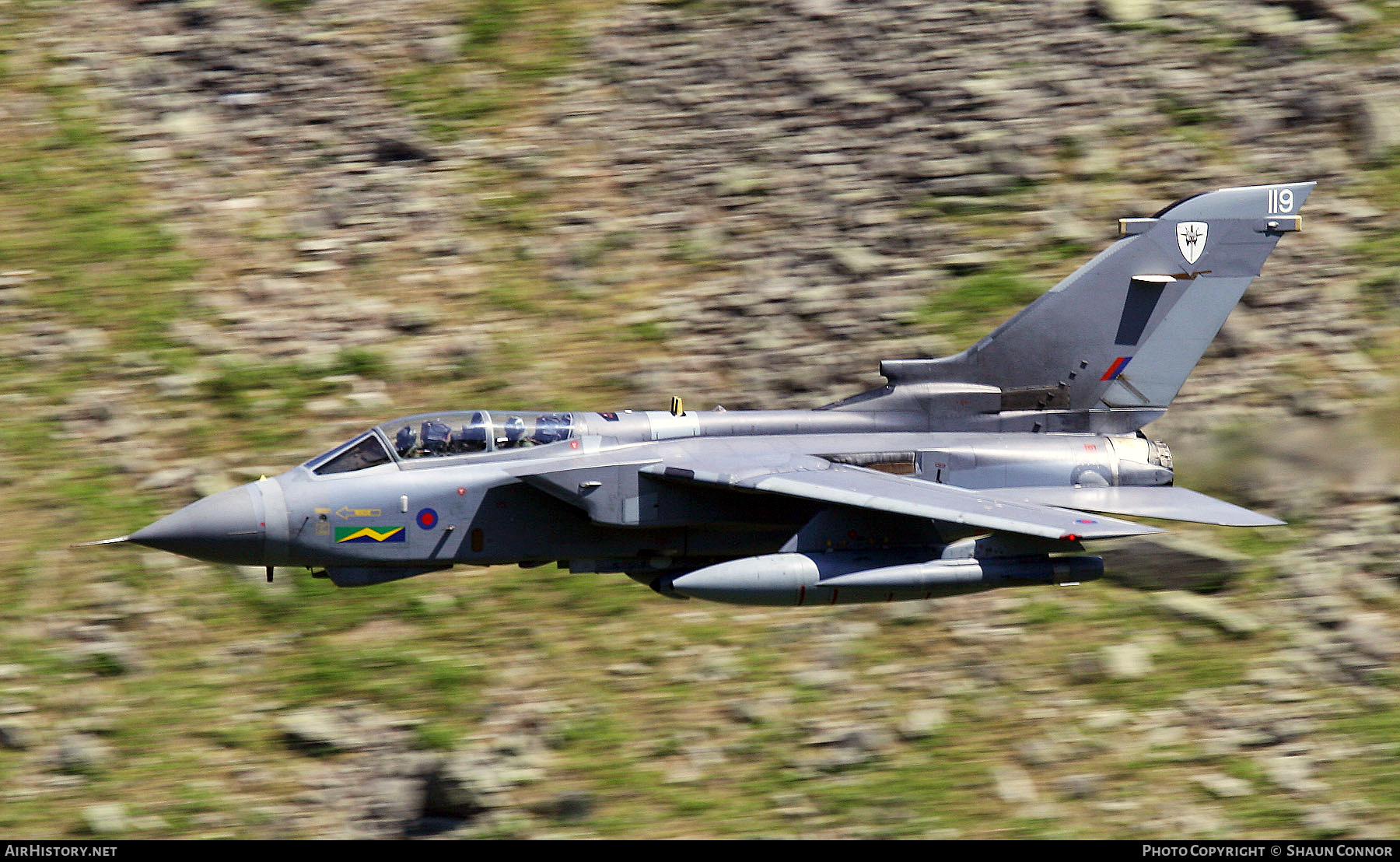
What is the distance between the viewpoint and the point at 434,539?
1463 centimetres

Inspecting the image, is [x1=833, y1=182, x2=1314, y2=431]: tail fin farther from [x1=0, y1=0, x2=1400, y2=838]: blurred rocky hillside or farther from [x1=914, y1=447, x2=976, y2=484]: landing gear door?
[x1=0, y1=0, x2=1400, y2=838]: blurred rocky hillside

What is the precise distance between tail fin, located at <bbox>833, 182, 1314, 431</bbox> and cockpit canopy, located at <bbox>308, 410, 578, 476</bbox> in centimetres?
514

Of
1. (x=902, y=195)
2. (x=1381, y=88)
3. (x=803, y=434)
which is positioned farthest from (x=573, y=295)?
(x=1381, y=88)

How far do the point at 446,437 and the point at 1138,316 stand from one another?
8.52 m

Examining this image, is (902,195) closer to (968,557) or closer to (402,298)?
(402,298)

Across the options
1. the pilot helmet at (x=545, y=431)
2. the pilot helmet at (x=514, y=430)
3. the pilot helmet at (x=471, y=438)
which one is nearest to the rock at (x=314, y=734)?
the pilot helmet at (x=471, y=438)

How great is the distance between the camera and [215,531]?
14.1m

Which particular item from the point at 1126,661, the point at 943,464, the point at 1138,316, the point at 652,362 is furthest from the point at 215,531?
the point at 1126,661

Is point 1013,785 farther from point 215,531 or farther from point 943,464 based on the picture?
point 215,531

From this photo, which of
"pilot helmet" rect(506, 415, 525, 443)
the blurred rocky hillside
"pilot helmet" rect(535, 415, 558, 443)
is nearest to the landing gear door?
the blurred rocky hillside

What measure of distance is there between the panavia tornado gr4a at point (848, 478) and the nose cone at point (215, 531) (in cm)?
2

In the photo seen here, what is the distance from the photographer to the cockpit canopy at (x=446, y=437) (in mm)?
14625

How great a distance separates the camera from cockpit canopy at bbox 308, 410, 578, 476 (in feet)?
48.0

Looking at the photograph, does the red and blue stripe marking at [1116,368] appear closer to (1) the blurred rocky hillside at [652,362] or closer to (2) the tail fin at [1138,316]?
(2) the tail fin at [1138,316]
